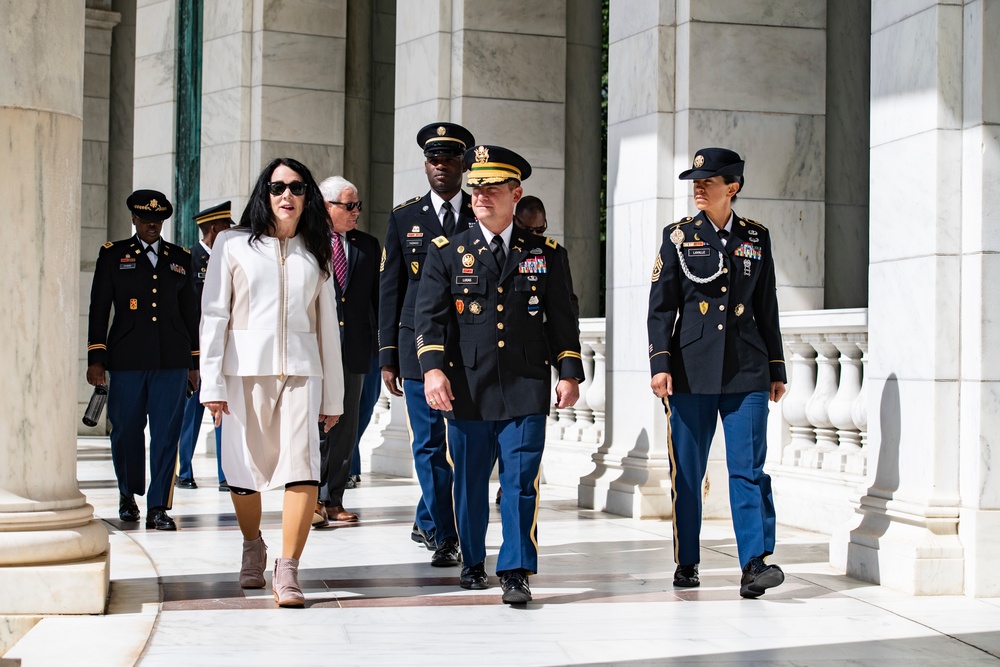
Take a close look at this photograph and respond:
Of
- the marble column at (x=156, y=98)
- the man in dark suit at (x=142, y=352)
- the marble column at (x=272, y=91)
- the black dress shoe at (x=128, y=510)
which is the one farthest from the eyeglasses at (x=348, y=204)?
the marble column at (x=156, y=98)

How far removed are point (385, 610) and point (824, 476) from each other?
158 inches

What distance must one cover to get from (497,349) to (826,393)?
11.8 feet

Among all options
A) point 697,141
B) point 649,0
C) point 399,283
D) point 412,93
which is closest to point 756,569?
point 399,283

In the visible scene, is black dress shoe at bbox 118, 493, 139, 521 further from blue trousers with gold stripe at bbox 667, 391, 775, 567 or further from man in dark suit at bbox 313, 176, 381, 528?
blue trousers with gold stripe at bbox 667, 391, 775, 567

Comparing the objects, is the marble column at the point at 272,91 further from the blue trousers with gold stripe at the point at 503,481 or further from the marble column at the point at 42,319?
the marble column at the point at 42,319

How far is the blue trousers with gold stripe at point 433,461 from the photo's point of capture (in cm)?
832

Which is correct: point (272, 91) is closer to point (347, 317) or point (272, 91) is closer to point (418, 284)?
point (347, 317)

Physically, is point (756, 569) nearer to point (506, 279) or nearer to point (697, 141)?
point (506, 279)

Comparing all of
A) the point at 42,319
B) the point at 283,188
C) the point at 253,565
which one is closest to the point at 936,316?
the point at 283,188

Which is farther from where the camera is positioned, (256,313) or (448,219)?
(448,219)

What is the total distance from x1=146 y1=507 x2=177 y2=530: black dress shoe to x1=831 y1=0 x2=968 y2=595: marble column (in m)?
4.47

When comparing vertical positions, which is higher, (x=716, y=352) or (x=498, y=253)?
(x=498, y=253)

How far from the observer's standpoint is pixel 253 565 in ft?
24.4

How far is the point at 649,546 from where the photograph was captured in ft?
30.0
